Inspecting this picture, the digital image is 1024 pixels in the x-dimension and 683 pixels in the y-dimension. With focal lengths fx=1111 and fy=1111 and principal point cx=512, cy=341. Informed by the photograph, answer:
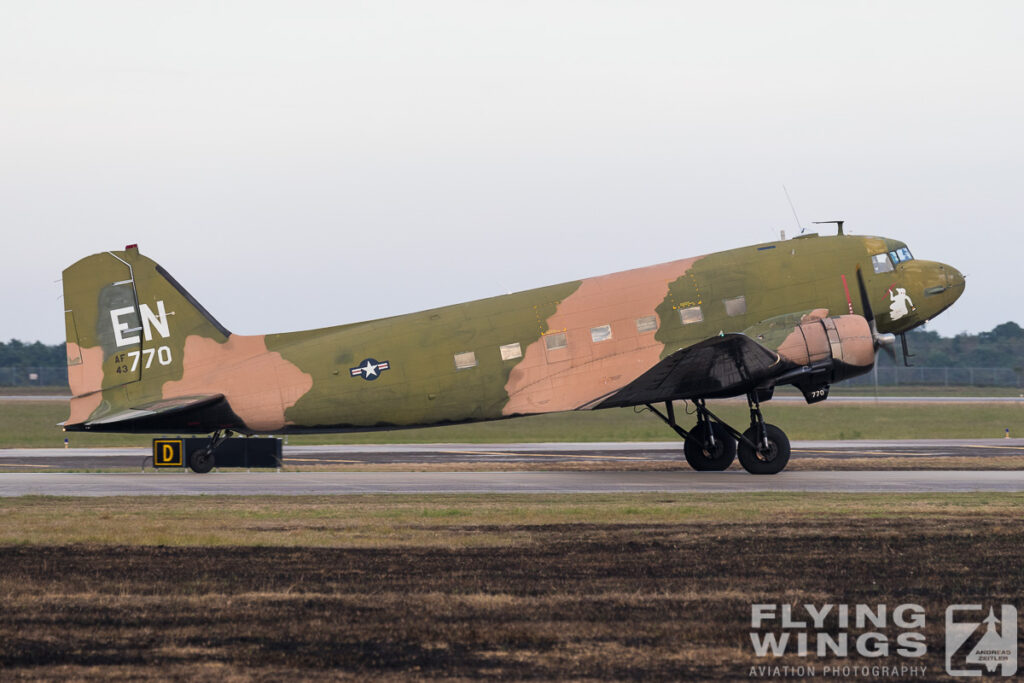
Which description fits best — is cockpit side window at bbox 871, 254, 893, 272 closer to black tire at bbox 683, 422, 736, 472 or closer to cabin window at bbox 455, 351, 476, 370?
black tire at bbox 683, 422, 736, 472

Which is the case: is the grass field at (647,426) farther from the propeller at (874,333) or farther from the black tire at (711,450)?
the propeller at (874,333)

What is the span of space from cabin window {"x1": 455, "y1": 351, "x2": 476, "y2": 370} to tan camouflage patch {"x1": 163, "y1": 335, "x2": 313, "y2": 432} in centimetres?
404

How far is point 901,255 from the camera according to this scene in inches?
1240

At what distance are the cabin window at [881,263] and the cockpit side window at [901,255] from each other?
228mm

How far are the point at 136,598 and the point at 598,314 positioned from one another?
62.9ft

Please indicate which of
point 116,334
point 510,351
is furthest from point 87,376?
point 510,351

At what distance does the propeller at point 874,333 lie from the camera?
29344mm

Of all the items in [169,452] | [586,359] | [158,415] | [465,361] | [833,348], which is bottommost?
[169,452]

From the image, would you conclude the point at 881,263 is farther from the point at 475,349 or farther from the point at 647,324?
the point at 475,349

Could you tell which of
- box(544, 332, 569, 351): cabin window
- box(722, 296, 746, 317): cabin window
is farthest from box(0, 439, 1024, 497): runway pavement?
box(722, 296, 746, 317): cabin window

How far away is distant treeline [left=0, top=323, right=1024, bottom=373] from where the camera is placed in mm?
154625

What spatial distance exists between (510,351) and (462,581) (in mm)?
16357

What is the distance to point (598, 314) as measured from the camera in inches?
1213

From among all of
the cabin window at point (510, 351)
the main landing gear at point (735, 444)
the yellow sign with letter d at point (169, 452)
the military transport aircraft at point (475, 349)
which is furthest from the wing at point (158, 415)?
the main landing gear at point (735, 444)
